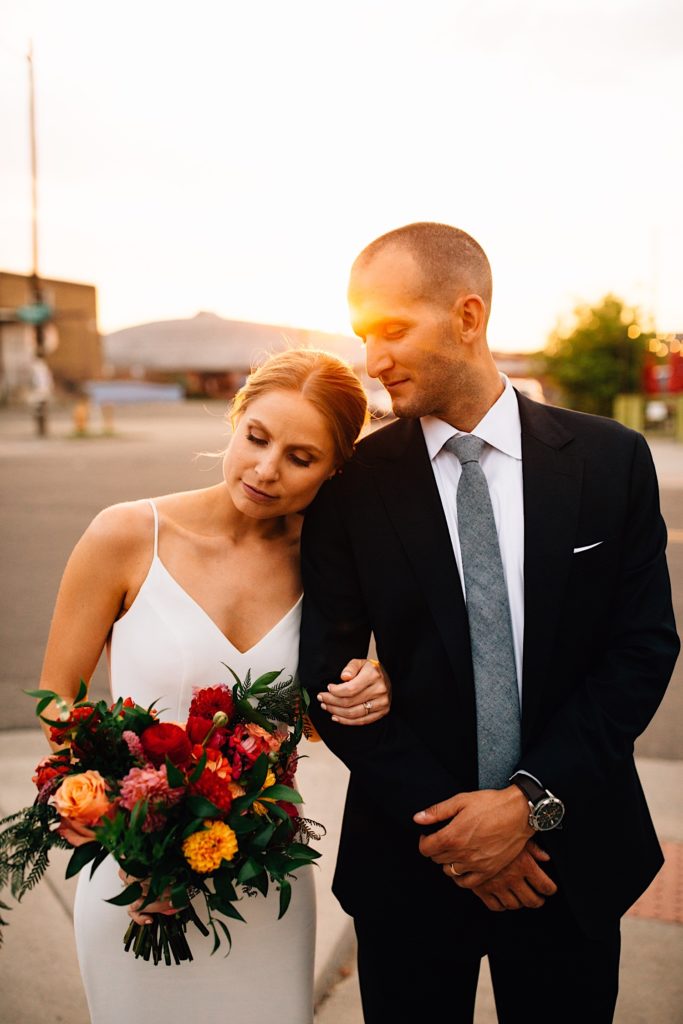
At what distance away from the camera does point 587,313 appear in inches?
1551

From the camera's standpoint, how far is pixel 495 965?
220 cm

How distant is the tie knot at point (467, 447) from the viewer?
217 centimetres

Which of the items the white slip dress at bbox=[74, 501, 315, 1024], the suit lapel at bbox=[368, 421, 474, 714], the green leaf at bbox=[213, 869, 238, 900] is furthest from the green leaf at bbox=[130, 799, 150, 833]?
the suit lapel at bbox=[368, 421, 474, 714]

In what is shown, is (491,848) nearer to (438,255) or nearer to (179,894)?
(179,894)

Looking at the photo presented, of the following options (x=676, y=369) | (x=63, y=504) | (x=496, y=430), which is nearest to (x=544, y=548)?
(x=496, y=430)

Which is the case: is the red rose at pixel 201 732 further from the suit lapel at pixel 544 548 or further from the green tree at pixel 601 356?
the green tree at pixel 601 356

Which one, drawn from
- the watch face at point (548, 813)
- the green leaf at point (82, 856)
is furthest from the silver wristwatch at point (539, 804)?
the green leaf at point (82, 856)

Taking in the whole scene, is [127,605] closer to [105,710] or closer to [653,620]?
[105,710]

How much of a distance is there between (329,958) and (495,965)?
1215 mm

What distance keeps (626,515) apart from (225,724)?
1025 mm

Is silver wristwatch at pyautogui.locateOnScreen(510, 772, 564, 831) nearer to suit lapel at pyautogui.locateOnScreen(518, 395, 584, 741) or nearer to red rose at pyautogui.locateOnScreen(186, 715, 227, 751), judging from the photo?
suit lapel at pyautogui.locateOnScreen(518, 395, 584, 741)

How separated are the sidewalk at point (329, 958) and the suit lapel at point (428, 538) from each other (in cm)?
161

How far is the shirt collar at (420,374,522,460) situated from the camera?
7.18ft

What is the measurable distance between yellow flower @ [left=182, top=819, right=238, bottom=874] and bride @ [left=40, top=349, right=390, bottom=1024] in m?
0.65
